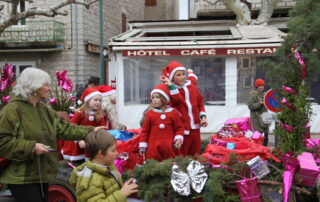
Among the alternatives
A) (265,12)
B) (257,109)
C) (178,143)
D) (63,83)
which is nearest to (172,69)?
(178,143)

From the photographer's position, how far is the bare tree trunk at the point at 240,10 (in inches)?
500

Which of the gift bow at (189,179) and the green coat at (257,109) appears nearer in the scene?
the gift bow at (189,179)

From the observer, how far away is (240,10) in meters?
12.9

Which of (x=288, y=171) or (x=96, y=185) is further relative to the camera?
(x=288, y=171)

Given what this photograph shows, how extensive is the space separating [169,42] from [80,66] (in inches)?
243

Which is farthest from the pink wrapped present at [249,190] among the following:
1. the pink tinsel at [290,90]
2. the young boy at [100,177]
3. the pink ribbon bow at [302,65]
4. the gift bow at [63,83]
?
the gift bow at [63,83]

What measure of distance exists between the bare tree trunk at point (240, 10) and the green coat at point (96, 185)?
1111cm

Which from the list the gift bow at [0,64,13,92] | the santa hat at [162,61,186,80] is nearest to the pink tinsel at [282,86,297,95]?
the santa hat at [162,61,186,80]

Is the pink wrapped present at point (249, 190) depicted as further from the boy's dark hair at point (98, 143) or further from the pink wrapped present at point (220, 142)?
the boy's dark hair at point (98, 143)

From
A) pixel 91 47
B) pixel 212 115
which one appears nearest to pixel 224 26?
pixel 212 115

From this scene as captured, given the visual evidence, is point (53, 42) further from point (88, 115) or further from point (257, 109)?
point (88, 115)

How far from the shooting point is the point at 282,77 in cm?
345

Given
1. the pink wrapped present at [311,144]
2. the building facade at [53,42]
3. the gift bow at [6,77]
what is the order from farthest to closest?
the building facade at [53,42] → the gift bow at [6,77] → the pink wrapped present at [311,144]

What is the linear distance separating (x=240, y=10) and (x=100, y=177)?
1148 cm
